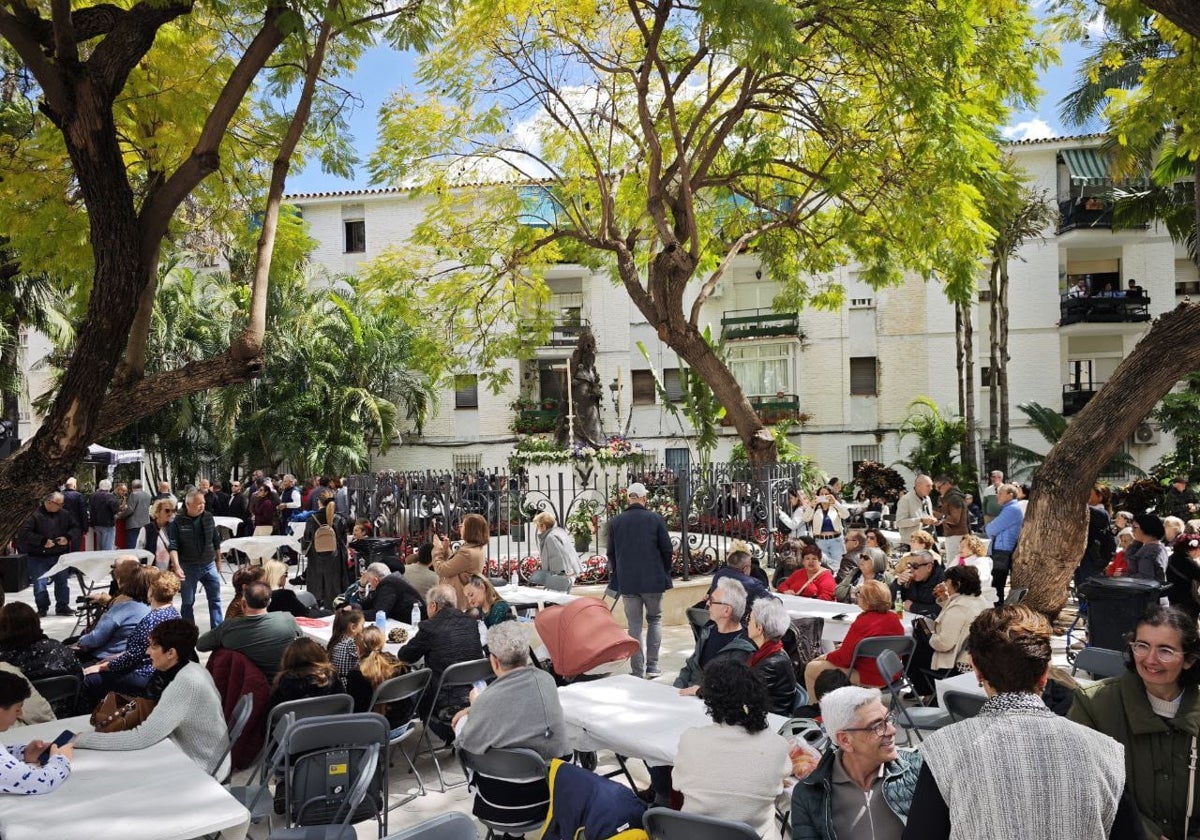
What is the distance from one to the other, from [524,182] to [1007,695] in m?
14.6

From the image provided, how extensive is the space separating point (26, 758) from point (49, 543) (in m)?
9.26

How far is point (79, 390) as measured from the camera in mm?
5801

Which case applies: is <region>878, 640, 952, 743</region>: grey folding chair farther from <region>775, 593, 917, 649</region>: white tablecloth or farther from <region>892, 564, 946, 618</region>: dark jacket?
<region>892, 564, 946, 618</region>: dark jacket

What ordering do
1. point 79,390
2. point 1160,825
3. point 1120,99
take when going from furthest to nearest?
point 1120,99 → point 79,390 → point 1160,825

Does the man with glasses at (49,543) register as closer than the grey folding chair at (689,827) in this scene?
No

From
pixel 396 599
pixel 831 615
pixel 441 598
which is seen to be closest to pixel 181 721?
pixel 441 598

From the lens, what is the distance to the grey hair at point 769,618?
229 inches

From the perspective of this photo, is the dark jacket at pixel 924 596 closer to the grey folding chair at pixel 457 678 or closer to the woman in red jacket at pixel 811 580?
the woman in red jacket at pixel 811 580

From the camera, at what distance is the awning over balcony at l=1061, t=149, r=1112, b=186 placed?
2964 cm

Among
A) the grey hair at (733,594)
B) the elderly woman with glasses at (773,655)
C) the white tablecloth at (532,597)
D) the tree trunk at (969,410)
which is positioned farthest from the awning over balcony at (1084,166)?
the elderly woman with glasses at (773,655)

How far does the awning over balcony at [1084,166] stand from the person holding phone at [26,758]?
103ft

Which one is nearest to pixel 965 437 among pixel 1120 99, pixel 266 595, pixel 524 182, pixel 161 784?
pixel 524 182

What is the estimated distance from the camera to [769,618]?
19.1 ft

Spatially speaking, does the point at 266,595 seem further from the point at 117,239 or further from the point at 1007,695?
the point at 1007,695
